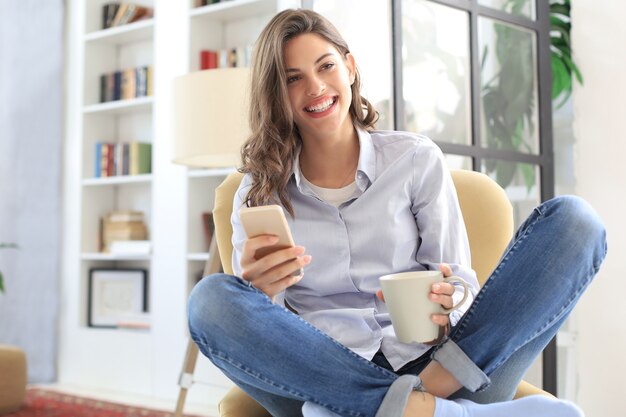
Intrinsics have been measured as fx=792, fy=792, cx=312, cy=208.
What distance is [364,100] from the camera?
181cm

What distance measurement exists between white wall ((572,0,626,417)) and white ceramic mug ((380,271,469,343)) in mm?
1742

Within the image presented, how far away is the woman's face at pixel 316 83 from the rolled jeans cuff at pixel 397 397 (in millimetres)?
595

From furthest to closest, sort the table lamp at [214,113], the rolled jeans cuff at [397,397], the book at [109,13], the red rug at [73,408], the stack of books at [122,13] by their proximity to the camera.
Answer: the book at [109,13] < the stack of books at [122,13] < the red rug at [73,408] < the table lamp at [214,113] < the rolled jeans cuff at [397,397]

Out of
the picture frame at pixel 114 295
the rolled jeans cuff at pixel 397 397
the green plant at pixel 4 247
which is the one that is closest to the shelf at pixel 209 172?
the picture frame at pixel 114 295

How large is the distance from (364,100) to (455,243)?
440 millimetres

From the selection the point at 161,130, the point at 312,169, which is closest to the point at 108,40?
the point at 161,130

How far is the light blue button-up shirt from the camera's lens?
155cm

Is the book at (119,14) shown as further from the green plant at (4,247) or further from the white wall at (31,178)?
the green plant at (4,247)

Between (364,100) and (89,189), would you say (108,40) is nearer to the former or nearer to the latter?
(89,189)

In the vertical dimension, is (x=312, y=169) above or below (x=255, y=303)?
above

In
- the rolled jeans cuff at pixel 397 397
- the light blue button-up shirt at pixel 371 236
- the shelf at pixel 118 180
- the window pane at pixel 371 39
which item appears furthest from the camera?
the shelf at pixel 118 180

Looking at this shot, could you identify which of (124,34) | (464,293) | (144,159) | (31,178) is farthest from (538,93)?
(31,178)

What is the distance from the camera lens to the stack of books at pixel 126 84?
13.9 ft

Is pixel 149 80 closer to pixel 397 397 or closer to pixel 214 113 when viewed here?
pixel 214 113
